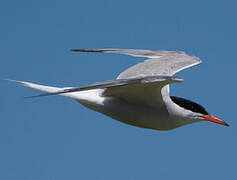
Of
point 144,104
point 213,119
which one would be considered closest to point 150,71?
point 144,104

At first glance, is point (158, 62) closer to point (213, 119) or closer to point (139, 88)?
point (213, 119)

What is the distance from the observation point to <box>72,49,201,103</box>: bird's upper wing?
649cm

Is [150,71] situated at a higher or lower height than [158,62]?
lower

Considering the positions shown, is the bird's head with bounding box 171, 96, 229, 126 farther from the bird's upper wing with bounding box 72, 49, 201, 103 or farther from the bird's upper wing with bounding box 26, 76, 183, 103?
the bird's upper wing with bounding box 26, 76, 183, 103

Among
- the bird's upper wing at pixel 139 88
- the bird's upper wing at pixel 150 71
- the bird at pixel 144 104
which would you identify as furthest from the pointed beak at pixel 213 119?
the bird's upper wing at pixel 139 88

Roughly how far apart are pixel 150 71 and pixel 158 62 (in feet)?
1.65

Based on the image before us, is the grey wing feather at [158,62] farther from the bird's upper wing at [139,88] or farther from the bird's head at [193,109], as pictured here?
the bird's upper wing at [139,88]

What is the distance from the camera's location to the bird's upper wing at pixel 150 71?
6492 mm

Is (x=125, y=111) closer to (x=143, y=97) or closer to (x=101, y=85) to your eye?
→ (x=143, y=97)

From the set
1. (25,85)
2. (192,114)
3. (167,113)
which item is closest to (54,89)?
(25,85)

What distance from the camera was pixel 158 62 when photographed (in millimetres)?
8117

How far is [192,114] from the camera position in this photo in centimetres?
723

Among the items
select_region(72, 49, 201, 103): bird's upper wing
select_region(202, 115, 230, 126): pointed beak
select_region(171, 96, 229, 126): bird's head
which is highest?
select_region(72, 49, 201, 103): bird's upper wing

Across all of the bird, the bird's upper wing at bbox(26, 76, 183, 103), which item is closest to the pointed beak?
the bird
